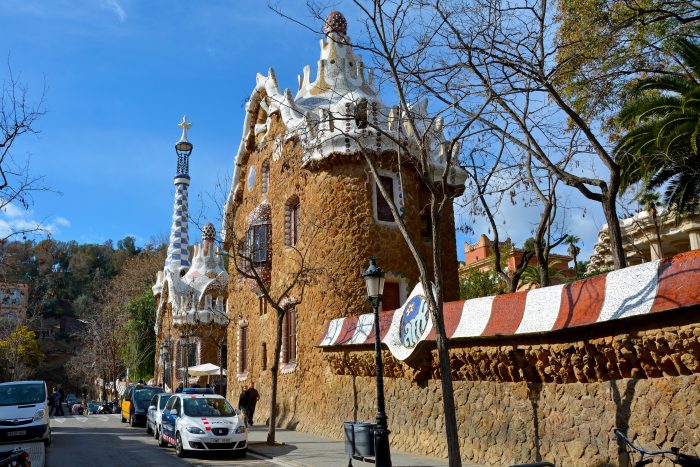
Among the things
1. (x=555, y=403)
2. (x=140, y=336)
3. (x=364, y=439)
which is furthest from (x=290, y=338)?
(x=140, y=336)

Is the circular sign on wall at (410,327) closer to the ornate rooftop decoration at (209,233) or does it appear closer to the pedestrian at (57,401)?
the ornate rooftop decoration at (209,233)

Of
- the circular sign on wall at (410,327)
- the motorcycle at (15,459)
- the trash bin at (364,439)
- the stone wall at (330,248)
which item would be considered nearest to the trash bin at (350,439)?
the trash bin at (364,439)

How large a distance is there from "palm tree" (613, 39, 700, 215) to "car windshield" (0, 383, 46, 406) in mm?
13831

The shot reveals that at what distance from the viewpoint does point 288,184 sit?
19672 millimetres

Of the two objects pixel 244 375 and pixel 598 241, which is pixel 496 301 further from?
pixel 598 241

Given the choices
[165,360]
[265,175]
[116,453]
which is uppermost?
[265,175]

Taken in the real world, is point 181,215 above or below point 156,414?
above

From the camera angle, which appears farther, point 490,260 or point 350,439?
point 490,260

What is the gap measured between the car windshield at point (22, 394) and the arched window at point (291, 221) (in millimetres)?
8006

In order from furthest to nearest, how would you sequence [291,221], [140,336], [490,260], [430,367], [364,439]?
[140,336] → [490,260] → [291,221] → [430,367] → [364,439]

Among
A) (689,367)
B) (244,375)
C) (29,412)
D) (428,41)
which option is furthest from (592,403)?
(244,375)

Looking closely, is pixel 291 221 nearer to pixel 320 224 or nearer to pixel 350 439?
pixel 320 224

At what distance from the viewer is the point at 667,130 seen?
12.8m

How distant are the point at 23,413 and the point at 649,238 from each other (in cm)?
2357
